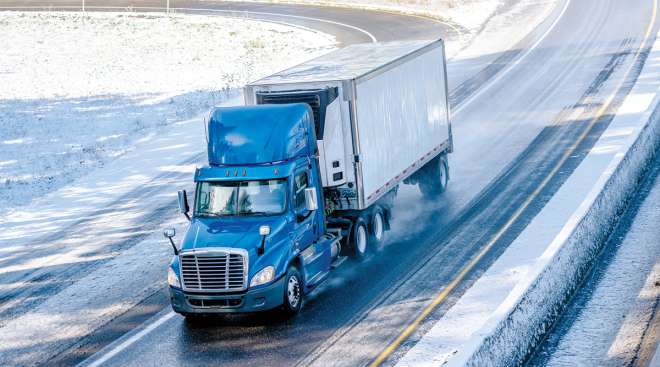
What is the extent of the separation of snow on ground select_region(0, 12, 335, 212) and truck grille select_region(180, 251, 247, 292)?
43.6ft

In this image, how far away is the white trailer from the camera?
19016mm

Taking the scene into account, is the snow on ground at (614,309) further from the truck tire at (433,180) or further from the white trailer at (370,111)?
the truck tire at (433,180)

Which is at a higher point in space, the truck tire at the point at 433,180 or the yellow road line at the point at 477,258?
the truck tire at the point at 433,180

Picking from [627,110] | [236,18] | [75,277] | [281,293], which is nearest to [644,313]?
[281,293]

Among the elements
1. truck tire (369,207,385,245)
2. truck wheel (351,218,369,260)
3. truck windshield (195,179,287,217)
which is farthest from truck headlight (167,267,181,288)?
truck tire (369,207,385,245)

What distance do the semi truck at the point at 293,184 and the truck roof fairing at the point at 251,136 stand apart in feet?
0.06

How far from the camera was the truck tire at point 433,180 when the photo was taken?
24.7 metres

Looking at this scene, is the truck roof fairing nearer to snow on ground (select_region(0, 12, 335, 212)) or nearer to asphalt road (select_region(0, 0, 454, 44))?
snow on ground (select_region(0, 12, 335, 212))

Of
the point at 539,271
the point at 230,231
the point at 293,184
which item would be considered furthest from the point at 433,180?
the point at 230,231

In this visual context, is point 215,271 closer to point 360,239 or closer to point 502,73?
point 360,239

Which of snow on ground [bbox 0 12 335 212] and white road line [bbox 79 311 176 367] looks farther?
snow on ground [bbox 0 12 335 212]

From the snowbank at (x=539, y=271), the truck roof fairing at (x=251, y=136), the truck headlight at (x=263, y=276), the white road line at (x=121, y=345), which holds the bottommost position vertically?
the white road line at (x=121, y=345)

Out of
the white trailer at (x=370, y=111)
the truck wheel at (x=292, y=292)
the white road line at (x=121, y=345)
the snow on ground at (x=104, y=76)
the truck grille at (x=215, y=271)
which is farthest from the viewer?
the snow on ground at (x=104, y=76)

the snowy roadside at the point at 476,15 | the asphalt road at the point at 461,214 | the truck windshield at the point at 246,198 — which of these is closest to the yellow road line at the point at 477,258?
the asphalt road at the point at 461,214
